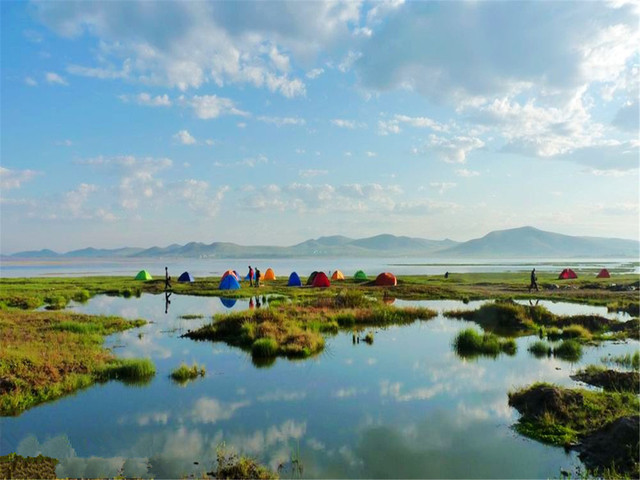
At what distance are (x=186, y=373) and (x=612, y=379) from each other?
663 inches

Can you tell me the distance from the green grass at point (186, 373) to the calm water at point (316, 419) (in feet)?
1.29

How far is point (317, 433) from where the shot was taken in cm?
1241

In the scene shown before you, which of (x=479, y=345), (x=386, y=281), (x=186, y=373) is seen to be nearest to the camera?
(x=186, y=373)

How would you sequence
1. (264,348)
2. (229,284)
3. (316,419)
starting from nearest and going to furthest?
(316,419), (264,348), (229,284)

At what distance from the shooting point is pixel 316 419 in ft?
44.1

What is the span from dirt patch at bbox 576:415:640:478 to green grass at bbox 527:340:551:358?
11.2 m

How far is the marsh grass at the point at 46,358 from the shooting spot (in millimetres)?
14914

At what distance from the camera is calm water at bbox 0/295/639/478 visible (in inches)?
423

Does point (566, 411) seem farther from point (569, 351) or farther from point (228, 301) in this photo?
point (228, 301)

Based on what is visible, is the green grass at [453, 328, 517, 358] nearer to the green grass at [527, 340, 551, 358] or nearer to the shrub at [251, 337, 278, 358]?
the green grass at [527, 340, 551, 358]

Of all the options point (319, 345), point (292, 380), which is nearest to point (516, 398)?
point (292, 380)

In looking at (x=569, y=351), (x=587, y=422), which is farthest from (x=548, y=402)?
(x=569, y=351)

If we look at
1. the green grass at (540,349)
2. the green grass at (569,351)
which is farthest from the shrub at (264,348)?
the green grass at (569,351)

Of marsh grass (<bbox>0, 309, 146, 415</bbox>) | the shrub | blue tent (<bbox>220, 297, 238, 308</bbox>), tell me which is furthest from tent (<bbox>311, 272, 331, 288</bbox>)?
the shrub
